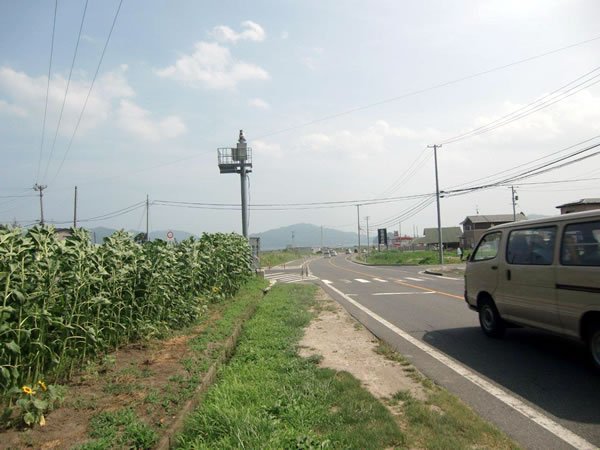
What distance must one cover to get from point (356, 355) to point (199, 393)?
2.64 meters

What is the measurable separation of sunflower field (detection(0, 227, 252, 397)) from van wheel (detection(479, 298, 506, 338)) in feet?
18.5

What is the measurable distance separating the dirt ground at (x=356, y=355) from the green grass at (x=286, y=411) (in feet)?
0.91

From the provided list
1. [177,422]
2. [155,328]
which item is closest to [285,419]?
[177,422]

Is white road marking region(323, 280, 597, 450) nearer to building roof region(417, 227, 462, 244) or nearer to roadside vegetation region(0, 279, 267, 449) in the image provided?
roadside vegetation region(0, 279, 267, 449)

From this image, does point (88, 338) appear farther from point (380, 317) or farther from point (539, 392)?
point (380, 317)

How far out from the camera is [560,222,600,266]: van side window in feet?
15.1

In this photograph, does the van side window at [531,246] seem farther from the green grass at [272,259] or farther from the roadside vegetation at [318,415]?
the green grass at [272,259]

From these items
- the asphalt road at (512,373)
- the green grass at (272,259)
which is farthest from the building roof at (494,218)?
the asphalt road at (512,373)

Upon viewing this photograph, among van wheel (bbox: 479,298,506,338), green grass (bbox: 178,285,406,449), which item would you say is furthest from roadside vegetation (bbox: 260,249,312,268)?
green grass (bbox: 178,285,406,449)

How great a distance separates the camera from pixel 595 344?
4664 mm

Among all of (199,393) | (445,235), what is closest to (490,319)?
(199,393)

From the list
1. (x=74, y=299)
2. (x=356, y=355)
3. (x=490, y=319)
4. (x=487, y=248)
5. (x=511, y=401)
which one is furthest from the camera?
(x=487, y=248)

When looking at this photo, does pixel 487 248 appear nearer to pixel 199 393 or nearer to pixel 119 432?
pixel 199 393

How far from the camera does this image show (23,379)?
159 inches
